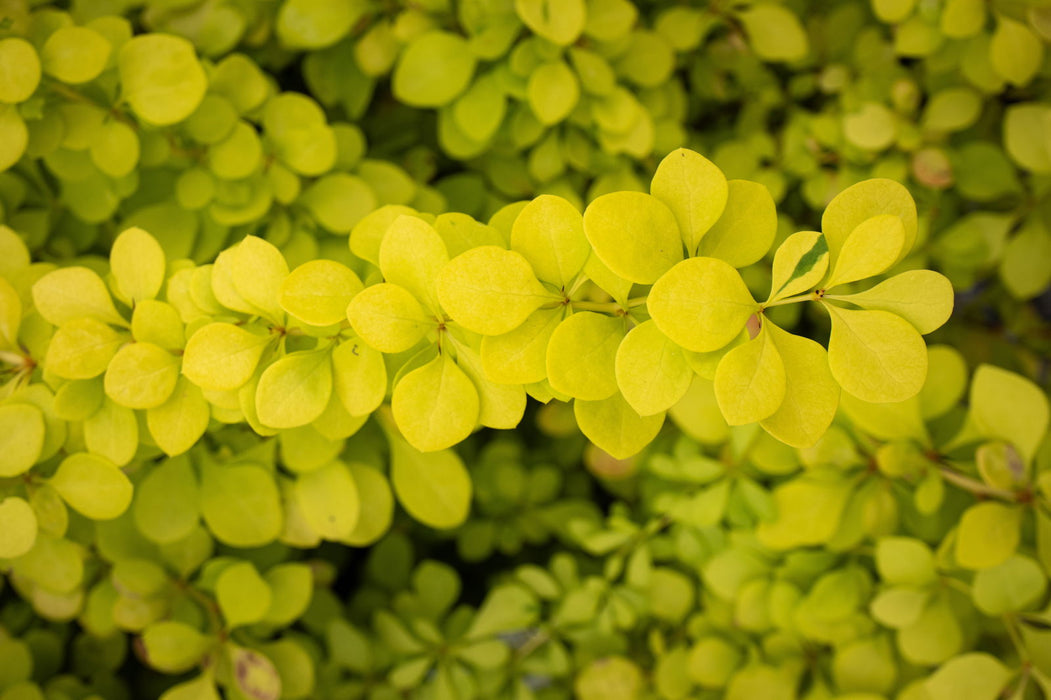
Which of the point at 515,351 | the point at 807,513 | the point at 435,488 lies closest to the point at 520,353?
the point at 515,351

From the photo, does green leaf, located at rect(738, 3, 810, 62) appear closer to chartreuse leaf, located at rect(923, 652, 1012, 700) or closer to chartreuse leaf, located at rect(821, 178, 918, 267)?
chartreuse leaf, located at rect(821, 178, 918, 267)

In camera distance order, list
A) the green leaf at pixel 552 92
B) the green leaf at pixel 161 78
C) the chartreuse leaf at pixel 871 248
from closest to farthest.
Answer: the chartreuse leaf at pixel 871 248 < the green leaf at pixel 161 78 < the green leaf at pixel 552 92

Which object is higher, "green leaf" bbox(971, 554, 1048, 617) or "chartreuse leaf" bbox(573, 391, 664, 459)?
"chartreuse leaf" bbox(573, 391, 664, 459)

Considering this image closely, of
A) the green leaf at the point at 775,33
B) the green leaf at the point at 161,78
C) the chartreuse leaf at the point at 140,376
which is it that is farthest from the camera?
the green leaf at the point at 775,33

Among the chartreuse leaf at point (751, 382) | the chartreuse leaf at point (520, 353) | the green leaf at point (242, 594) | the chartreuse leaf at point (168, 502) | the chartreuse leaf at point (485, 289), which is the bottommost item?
the green leaf at point (242, 594)

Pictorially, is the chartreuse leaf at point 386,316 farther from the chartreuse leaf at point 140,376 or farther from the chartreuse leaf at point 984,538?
the chartreuse leaf at point 984,538

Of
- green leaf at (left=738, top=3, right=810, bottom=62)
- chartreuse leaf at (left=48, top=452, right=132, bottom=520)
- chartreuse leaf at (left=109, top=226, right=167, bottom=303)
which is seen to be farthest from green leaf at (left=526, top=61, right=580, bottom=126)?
chartreuse leaf at (left=48, top=452, right=132, bottom=520)

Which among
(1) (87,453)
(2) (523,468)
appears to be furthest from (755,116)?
(1) (87,453)

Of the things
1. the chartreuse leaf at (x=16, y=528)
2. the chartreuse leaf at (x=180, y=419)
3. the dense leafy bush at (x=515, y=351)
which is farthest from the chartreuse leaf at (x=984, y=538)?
the chartreuse leaf at (x=16, y=528)
